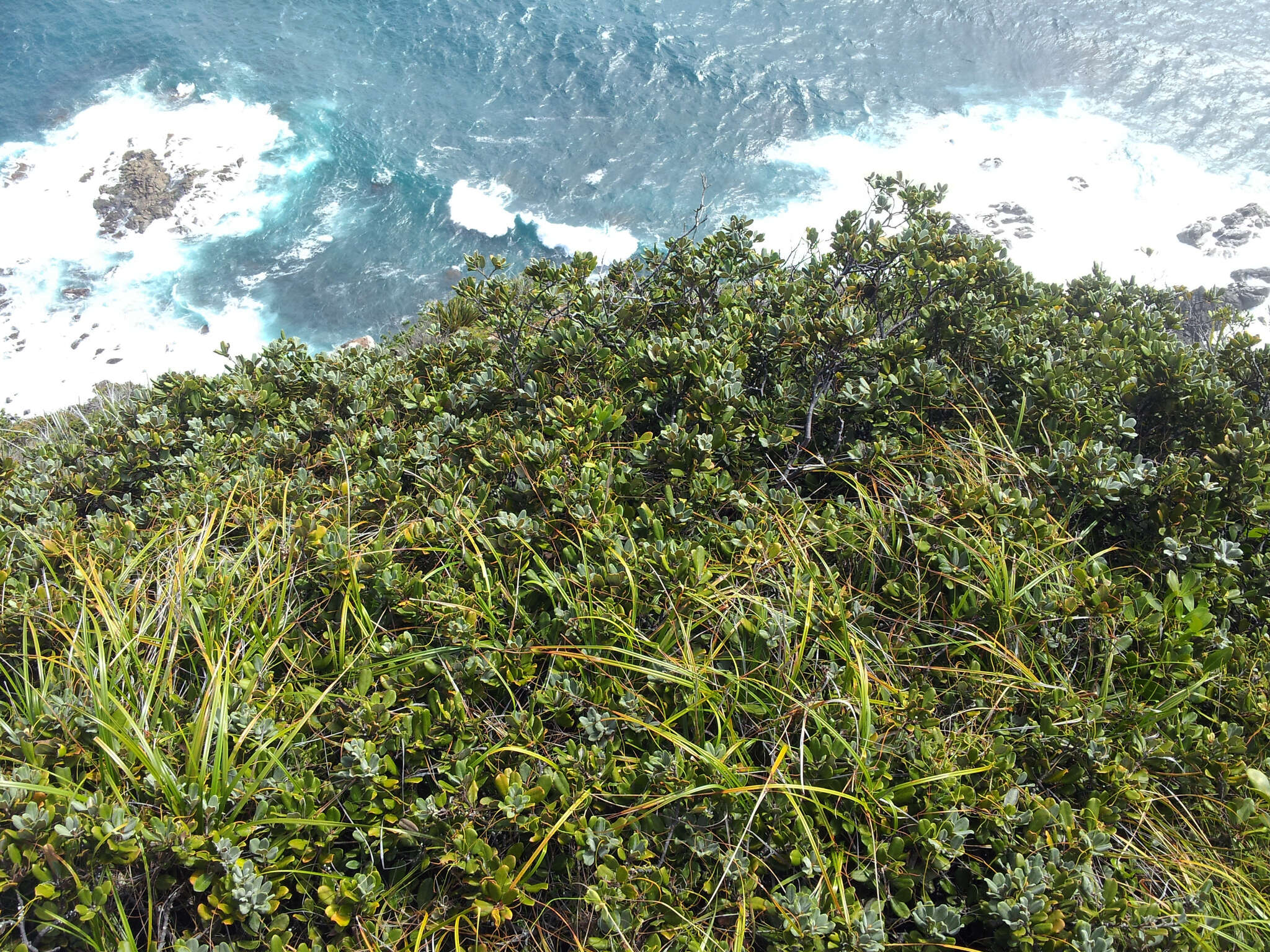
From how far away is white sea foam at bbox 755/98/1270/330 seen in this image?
19.5 metres

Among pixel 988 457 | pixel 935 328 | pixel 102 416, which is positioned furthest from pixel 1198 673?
pixel 102 416

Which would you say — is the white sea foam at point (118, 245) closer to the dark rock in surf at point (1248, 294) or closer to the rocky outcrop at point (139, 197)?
the rocky outcrop at point (139, 197)

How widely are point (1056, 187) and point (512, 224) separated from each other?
587 inches

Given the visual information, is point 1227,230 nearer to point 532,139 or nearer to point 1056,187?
point 1056,187

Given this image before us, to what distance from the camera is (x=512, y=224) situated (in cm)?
2297

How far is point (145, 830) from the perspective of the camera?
246 cm

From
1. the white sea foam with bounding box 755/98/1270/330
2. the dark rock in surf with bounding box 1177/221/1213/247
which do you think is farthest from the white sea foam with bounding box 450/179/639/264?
the dark rock in surf with bounding box 1177/221/1213/247

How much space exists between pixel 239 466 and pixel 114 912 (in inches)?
93.0

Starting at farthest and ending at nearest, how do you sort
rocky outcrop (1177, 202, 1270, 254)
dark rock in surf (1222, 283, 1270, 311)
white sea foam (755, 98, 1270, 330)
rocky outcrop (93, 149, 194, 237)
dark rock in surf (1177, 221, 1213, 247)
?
rocky outcrop (93, 149, 194, 237)
dark rock in surf (1177, 221, 1213, 247)
white sea foam (755, 98, 1270, 330)
rocky outcrop (1177, 202, 1270, 254)
dark rock in surf (1222, 283, 1270, 311)

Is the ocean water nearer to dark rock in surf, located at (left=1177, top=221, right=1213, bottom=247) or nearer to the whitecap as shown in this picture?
the whitecap

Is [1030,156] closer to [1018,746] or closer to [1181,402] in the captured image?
[1181,402]

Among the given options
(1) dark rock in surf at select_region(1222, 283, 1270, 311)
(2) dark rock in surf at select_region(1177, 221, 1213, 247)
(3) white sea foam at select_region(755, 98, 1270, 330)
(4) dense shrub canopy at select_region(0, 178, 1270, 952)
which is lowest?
(1) dark rock in surf at select_region(1222, 283, 1270, 311)

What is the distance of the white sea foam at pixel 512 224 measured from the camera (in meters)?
22.1

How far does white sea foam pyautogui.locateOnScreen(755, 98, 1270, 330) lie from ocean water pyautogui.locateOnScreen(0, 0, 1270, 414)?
84mm
